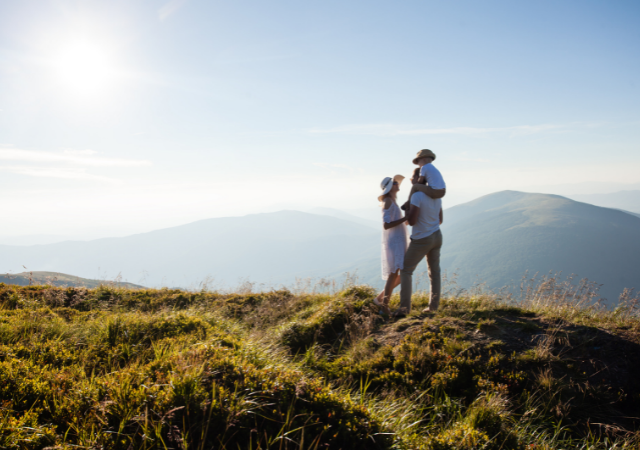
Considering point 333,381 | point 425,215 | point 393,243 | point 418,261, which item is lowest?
point 333,381

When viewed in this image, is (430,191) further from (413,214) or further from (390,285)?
(390,285)

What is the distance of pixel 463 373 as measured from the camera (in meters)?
3.86

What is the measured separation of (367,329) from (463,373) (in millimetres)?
1730

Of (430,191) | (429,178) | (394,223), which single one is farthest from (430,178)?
(394,223)

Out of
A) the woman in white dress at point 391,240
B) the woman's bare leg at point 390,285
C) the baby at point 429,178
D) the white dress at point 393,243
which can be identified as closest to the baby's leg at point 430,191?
the baby at point 429,178

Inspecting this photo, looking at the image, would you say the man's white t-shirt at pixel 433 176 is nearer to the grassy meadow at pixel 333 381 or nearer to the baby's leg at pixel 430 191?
the baby's leg at pixel 430 191

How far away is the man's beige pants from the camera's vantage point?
576 centimetres

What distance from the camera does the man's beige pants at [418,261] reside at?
576 cm

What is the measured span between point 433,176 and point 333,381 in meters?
3.80

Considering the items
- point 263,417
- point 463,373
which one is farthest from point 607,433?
point 263,417

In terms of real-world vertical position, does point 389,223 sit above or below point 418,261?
above

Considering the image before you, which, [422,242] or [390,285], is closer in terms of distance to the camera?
[422,242]

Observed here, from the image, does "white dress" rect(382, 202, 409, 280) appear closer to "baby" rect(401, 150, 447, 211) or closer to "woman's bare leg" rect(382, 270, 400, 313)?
"woman's bare leg" rect(382, 270, 400, 313)

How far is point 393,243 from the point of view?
20.5 feet
